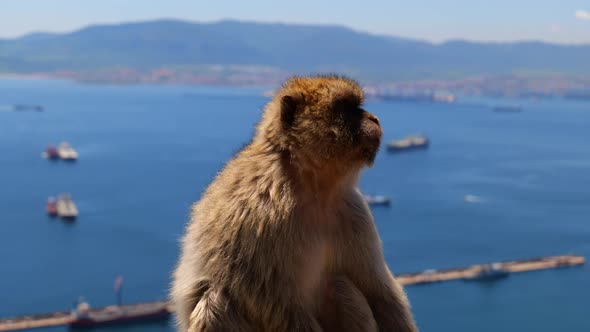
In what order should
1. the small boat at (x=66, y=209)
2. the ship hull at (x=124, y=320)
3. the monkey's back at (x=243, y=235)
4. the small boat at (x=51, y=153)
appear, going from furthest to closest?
the small boat at (x=51, y=153) < the small boat at (x=66, y=209) < the ship hull at (x=124, y=320) < the monkey's back at (x=243, y=235)

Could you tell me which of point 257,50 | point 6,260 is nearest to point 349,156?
point 6,260

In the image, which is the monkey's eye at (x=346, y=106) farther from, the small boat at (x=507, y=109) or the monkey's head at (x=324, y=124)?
the small boat at (x=507, y=109)

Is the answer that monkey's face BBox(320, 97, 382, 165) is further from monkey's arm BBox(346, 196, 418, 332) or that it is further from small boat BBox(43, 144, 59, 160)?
small boat BBox(43, 144, 59, 160)

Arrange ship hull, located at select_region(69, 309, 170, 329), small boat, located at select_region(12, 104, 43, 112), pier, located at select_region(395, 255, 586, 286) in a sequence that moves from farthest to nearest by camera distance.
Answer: small boat, located at select_region(12, 104, 43, 112)
pier, located at select_region(395, 255, 586, 286)
ship hull, located at select_region(69, 309, 170, 329)

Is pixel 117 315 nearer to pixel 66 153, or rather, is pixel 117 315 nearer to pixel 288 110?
pixel 288 110

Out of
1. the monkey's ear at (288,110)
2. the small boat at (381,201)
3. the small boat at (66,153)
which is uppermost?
the monkey's ear at (288,110)

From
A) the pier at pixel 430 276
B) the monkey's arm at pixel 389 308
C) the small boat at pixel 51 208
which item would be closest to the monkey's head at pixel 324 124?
the monkey's arm at pixel 389 308

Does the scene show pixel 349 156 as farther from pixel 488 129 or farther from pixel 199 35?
pixel 199 35

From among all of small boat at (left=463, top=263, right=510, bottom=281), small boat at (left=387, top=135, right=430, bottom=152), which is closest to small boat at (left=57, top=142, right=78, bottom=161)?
small boat at (left=387, top=135, right=430, bottom=152)
